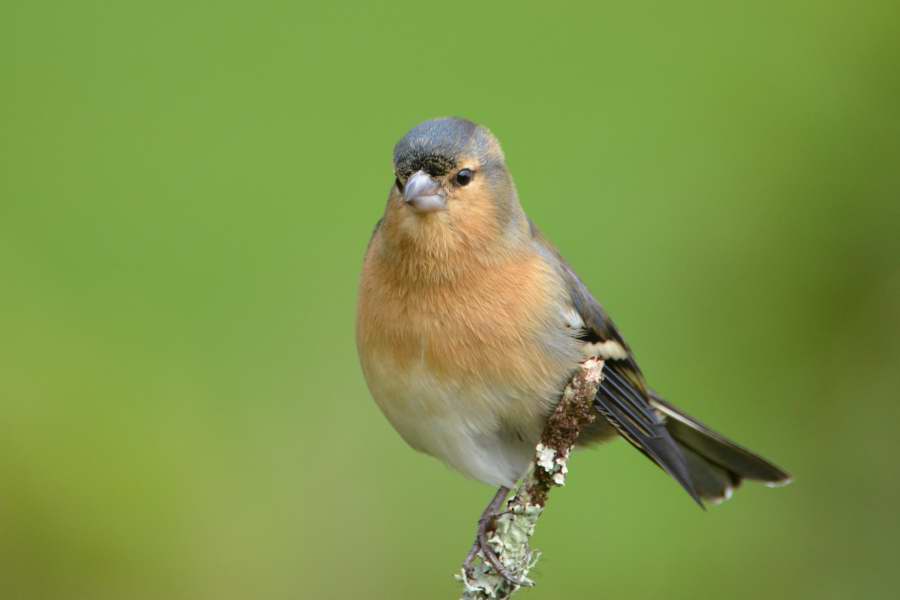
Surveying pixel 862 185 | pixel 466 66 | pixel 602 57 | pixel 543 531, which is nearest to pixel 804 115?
pixel 862 185

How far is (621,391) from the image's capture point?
4.30 m

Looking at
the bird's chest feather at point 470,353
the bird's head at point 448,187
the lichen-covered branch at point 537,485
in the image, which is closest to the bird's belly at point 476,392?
the bird's chest feather at point 470,353

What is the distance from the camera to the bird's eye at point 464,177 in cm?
404

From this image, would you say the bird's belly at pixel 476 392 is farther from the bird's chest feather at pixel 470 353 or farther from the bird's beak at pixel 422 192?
the bird's beak at pixel 422 192

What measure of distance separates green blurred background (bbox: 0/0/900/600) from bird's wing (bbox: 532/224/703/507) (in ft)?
3.01

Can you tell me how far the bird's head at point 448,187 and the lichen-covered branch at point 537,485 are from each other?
2.87 feet

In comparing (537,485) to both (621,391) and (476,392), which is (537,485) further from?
(621,391)

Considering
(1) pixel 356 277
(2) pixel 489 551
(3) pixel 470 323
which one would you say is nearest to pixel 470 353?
(3) pixel 470 323

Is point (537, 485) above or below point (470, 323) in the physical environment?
below

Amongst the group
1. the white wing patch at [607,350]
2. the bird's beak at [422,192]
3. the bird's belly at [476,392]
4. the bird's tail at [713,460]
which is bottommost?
the bird's belly at [476,392]

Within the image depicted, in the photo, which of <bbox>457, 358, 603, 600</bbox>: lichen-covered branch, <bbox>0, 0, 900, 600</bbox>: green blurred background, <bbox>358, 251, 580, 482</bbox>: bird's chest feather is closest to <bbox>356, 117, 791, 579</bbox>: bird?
<bbox>358, 251, 580, 482</bbox>: bird's chest feather

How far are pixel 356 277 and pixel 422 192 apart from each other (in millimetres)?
1888

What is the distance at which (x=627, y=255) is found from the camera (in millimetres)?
5551

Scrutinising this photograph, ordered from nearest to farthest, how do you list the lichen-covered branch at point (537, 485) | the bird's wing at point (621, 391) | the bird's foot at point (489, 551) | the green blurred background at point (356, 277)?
1. the lichen-covered branch at point (537, 485)
2. the bird's foot at point (489, 551)
3. the bird's wing at point (621, 391)
4. the green blurred background at point (356, 277)
